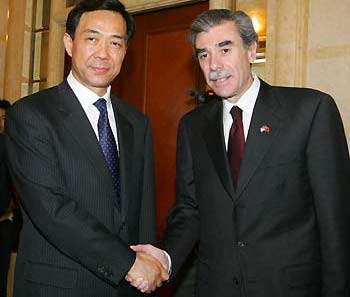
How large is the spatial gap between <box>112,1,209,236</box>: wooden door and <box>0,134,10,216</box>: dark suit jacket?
0.99 metres

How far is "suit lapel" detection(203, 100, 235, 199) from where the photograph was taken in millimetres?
1843

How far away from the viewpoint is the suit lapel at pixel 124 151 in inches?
74.5

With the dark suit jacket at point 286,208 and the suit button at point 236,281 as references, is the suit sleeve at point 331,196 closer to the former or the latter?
the dark suit jacket at point 286,208

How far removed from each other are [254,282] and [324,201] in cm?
40

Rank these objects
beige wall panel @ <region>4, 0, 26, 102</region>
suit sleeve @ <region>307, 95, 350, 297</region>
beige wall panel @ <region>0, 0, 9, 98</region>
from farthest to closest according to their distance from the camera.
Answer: beige wall panel @ <region>0, 0, 9, 98</region>
beige wall panel @ <region>4, 0, 26, 102</region>
suit sleeve @ <region>307, 95, 350, 297</region>

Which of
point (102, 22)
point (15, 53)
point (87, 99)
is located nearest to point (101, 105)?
point (87, 99)

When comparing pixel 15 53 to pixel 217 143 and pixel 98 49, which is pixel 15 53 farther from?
pixel 217 143

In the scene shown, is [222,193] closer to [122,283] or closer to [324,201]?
[324,201]

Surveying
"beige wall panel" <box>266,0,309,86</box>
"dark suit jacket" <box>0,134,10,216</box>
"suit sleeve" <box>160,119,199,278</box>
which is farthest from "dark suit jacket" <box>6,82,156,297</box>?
"dark suit jacket" <box>0,134,10,216</box>

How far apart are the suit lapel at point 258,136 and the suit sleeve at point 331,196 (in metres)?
0.15

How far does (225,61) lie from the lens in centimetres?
192

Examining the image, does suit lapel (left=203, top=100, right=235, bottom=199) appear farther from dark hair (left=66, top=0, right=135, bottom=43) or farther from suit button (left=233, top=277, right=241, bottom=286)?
dark hair (left=66, top=0, right=135, bottom=43)

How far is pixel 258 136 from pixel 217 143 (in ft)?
0.65

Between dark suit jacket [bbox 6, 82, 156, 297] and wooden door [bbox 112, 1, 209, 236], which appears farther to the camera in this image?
wooden door [bbox 112, 1, 209, 236]
